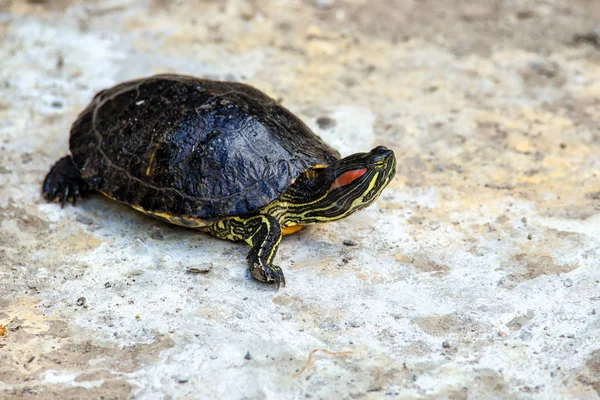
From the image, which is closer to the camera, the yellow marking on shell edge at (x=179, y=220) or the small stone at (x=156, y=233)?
the yellow marking on shell edge at (x=179, y=220)

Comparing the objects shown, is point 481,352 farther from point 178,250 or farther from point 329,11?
point 329,11

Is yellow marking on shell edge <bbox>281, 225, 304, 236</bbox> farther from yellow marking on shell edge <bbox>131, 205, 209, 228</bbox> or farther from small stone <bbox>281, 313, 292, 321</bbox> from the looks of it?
small stone <bbox>281, 313, 292, 321</bbox>

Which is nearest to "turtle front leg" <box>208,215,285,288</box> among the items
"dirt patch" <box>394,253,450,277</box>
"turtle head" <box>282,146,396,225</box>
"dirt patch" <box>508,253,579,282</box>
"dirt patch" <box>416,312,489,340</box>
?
"turtle head" <box>282,146,396,225</box>

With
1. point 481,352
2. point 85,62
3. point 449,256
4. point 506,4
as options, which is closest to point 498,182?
point 449,256

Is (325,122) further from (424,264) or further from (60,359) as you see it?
(60,359)

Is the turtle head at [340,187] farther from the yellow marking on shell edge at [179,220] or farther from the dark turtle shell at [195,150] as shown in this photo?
the yellow marking on shell edge at [179,220]

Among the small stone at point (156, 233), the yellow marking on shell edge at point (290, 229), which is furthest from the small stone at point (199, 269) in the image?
the yellow marking on shell edge at point (290, 229)
